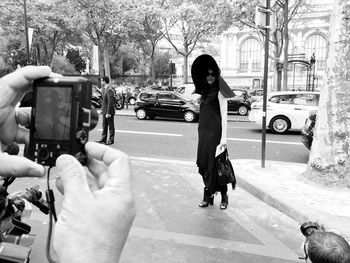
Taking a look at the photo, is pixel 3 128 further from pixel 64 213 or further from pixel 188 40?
pixel 188 40

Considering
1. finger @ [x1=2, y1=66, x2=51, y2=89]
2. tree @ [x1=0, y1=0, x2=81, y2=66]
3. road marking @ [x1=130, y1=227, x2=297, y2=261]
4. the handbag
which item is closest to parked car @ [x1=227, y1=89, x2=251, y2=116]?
tree @ [x1=0, y1=0, x2=81, y2=66]

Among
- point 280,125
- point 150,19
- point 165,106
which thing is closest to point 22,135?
point 280,125

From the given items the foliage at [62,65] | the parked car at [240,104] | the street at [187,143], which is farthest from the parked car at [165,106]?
the foliage at [62,65]

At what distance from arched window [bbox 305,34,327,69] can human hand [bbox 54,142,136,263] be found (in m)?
45.3

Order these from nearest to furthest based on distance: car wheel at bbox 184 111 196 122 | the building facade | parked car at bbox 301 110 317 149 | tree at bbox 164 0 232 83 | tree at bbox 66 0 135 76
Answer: parked car at bbox 301 110 317 149
car wheel at bbox 184 111 196 122
tree at bbox 164 0 232 83
tree at bbox 66 0 135 76
the building facade

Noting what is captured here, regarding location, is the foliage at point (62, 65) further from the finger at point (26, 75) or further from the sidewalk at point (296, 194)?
the finger at point (26, 75)

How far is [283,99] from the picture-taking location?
45.0 ft

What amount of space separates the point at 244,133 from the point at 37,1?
58.5ft

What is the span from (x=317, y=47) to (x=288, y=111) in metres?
34.0

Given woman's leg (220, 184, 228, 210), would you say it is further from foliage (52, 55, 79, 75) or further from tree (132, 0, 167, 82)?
foliage (52, 55, 79, 75)

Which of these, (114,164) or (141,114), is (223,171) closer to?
(114,164)

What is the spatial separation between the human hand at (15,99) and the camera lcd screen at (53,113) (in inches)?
2.3

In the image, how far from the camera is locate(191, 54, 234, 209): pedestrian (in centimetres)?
527

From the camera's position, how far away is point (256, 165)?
25.0 feet
